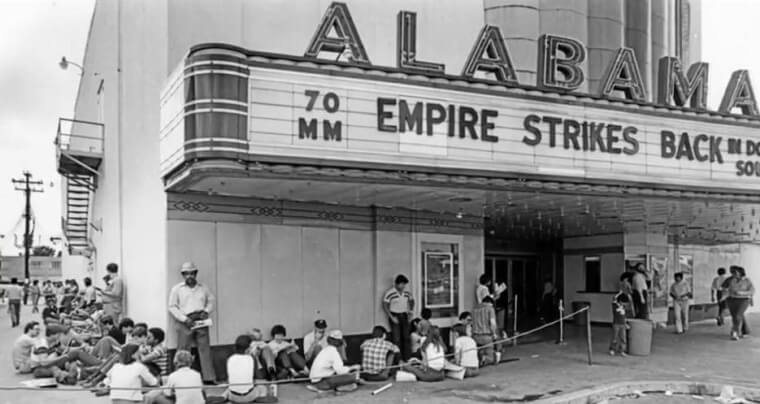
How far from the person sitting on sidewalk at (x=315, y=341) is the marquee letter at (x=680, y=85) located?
766cm

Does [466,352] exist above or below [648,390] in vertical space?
above

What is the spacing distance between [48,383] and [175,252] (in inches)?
117

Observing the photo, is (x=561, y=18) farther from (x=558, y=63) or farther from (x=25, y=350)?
(x=25, y=350)

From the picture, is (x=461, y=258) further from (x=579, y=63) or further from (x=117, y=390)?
(x=117, y=390)

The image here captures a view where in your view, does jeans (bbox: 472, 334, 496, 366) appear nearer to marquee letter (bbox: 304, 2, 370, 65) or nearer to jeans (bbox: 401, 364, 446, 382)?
jeans (bbox: 401, 364, 446, 382)

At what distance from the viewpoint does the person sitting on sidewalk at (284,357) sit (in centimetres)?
1091

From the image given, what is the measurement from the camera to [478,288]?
14.2 m

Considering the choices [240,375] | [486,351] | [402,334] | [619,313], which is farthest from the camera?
[619,313]

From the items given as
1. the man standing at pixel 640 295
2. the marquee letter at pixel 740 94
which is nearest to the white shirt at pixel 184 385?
the marquee letter at pixel 740 94

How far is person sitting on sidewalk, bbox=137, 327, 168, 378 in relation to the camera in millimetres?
10141

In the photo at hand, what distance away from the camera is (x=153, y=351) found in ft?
33.7

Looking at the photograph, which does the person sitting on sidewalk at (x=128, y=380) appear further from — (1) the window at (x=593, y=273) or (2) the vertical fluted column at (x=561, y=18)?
(2) the vertical fluted column at (x=561, y=18)

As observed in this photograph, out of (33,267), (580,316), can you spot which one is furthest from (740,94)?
(33,267)

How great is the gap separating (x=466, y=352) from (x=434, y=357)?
0.74 m
